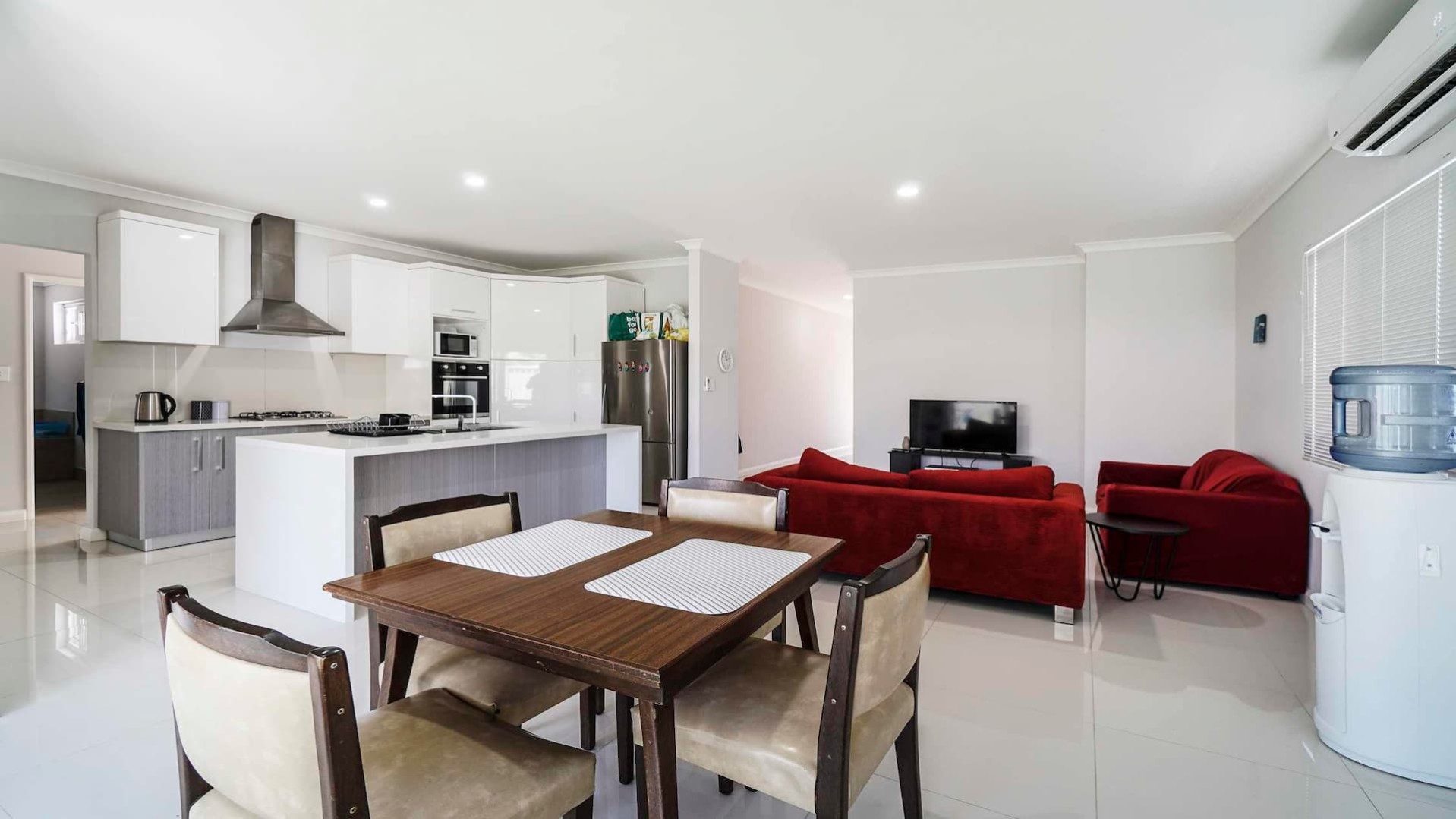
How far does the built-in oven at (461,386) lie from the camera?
6.26 m

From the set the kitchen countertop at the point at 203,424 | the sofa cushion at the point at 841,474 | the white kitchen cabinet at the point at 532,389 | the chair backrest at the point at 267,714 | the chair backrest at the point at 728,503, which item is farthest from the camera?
the white kitchen cabinet at the point at 532,389

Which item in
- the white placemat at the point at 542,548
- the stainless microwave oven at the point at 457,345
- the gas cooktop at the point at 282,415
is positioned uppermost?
the stainless microwave oven at the point at 457,345

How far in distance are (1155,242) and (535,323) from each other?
5692mm

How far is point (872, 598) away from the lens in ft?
3.87

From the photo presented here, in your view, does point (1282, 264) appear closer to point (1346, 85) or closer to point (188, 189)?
point (1346, 85)

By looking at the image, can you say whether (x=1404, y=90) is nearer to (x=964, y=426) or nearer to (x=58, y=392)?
(x=964, y=426)

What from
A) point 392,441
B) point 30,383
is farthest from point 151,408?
point 392,441

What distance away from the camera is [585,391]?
652 centimetres

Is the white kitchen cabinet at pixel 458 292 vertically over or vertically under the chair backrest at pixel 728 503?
over

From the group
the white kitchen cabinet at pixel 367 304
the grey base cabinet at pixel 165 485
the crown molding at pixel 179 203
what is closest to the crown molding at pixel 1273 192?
the white kitchen cabinet at pixel 367 304

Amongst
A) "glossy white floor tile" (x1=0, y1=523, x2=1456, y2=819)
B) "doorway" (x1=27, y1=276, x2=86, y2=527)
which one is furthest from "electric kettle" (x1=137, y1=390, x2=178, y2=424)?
"doorway" (x1=27, y1=276, x2=86, y2=527)

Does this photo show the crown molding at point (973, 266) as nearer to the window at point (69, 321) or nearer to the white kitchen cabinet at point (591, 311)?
the white kitchen cabinet at point (591, 311)

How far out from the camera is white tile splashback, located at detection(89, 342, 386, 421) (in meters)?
4.57

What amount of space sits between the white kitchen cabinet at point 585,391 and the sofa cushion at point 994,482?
3.77m
